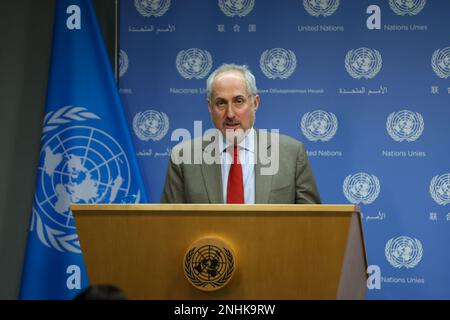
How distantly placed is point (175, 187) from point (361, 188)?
1.81m

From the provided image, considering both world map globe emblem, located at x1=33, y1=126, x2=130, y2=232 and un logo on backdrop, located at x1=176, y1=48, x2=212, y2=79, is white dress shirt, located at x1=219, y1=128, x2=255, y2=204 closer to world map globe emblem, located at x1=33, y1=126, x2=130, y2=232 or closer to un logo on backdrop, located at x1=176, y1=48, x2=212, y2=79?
world map globe emblem, located at x1=33, y1=126, x2=130, y2=232

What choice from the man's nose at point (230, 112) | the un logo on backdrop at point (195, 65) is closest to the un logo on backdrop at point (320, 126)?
the un logo on backdrop at point (195, 65)

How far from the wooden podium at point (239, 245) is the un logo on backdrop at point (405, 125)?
2388mm

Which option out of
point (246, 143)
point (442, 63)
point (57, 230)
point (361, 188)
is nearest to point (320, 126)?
point (361, 188)

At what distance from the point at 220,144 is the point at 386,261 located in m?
1.88

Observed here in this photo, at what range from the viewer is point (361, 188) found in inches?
183

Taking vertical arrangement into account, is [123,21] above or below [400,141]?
above

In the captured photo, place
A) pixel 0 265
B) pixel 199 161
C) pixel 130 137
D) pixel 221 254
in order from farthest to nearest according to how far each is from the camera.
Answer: pixel 0 265, pixel 130 137, pixel 199 161, pixel 221 254

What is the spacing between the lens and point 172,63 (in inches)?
188

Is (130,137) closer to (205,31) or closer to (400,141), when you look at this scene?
(205,31)

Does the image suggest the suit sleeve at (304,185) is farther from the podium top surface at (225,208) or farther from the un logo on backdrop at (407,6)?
the un logo on backdrop at (407,6)

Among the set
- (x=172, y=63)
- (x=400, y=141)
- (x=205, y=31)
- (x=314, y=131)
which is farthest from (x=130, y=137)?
(x=400, y=141)

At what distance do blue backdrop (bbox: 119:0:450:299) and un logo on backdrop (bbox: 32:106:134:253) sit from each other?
0.95 feet

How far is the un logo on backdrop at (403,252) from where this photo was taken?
4602 mm
